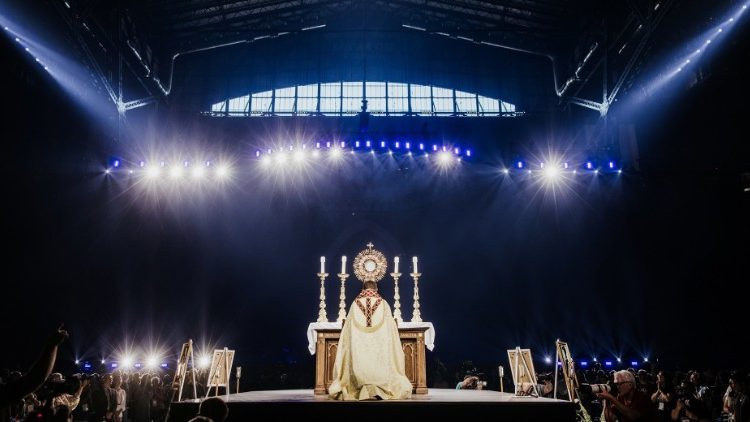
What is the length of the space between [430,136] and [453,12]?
4.03 metres

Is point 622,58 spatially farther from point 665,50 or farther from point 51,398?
point 51,398

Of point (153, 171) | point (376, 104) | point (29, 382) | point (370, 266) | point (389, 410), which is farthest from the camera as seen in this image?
point (376, 104)

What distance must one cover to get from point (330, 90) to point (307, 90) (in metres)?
0.80

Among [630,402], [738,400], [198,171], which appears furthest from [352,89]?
[630,402]

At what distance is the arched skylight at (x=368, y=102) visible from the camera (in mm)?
18578

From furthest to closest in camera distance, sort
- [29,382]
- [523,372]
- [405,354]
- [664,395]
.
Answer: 1. [405,354]
2. [523,372]
3. [664,395]
4. [29,382]

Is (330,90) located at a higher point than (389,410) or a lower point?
higher

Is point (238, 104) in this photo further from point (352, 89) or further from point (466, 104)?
point (466, 104)

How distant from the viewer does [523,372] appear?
7.88 m

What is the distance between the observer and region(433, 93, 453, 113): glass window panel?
61.4 feet

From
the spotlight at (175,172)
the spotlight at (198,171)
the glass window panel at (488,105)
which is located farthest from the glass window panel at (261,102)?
the glass window panel at (488,105)

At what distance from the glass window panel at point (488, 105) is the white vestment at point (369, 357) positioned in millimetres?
13172

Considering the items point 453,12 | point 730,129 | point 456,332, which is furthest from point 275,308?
point 730,129

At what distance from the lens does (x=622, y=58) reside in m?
14.7
